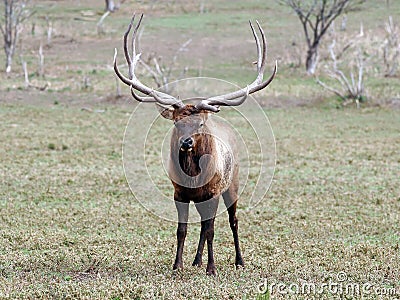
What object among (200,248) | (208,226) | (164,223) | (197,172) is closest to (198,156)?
(197,172)

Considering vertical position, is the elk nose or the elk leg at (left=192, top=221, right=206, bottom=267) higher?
the elk nose

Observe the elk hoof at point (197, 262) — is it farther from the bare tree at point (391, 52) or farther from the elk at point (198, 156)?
the bare tree at point (391, 52)

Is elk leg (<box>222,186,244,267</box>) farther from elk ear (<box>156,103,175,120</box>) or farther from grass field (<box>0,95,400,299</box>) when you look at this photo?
elk ear (<box>156,103,175,120</box>)

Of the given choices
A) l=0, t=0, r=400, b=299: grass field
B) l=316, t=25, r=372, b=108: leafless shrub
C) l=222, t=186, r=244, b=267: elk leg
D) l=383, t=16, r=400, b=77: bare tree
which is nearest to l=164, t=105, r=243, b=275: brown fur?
l=222, t=186, r=244, b=267: elk leg

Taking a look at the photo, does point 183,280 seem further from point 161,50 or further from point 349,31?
point 349,31

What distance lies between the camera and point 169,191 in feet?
45.0

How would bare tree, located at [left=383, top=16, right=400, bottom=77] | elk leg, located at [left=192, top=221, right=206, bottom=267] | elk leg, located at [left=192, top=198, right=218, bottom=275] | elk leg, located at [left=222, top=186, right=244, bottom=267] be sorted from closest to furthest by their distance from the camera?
elk leg, located at [left=192, top=198, right=218, bottom=275]
elk leg, located at [left=192, top=221, right=206, bottom=267]
elk leg, located at [left=222, top=186, right=244, bottom=267]
bare tree, located at [left=383, top=16, right=400, bottom=77]

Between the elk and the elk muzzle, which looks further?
the elk

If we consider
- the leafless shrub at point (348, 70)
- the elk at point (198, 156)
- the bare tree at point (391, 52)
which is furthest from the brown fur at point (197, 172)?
the bare tree at point (391, 52)

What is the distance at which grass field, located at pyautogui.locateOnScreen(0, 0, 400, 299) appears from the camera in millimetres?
7645

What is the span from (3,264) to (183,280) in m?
2.06

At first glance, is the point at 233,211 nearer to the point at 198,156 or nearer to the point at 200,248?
the point at 200,248

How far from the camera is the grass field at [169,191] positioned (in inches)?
301

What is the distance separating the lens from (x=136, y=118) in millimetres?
9789
